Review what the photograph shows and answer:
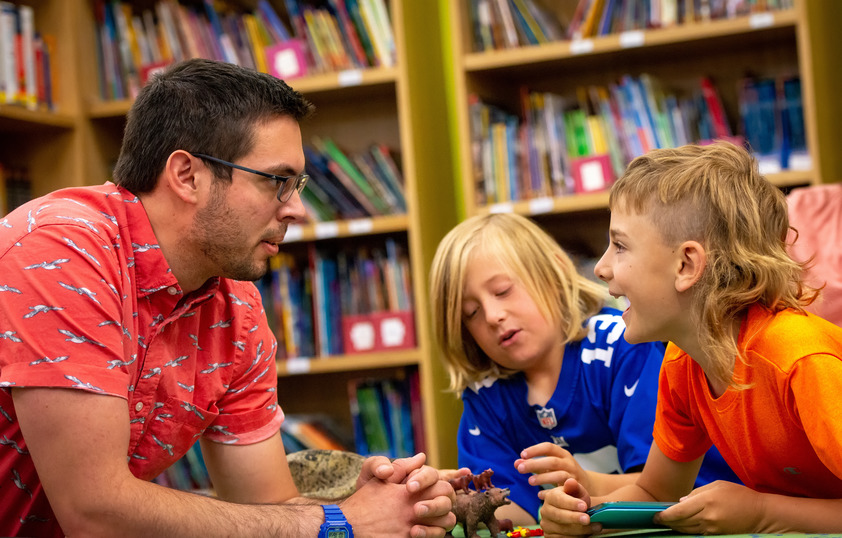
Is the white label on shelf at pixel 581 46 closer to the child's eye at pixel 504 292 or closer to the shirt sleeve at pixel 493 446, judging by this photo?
the child's eye at pixel 504 292

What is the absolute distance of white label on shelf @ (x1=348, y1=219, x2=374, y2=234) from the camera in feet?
9.48

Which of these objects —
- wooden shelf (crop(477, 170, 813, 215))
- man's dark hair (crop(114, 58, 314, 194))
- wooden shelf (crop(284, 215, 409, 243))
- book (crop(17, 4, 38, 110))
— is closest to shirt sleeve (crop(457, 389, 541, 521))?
man's dark hair (crop(114, 58, 314, 194))

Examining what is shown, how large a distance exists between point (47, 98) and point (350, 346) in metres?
1.33

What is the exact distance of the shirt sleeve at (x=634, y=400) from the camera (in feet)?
5.01

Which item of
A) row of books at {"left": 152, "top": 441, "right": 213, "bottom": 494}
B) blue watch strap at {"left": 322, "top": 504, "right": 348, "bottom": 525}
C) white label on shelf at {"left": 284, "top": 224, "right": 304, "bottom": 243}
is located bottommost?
row of books at {"left": 152, "top": 441, "right": 213, "bottom": 494}

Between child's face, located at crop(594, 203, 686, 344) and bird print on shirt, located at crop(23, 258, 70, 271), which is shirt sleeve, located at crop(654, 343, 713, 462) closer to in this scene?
child's face, located at crop(594, 203, 686, 344)

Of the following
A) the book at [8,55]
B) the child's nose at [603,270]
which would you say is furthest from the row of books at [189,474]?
the child's nose at [603,270]

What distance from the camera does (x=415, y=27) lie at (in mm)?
3059

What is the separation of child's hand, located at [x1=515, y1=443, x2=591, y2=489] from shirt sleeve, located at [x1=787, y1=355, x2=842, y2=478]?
0.38 meters

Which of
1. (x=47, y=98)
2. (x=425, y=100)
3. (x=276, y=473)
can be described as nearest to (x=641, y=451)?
(x=276, y=473)

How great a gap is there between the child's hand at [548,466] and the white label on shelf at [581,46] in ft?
5.47

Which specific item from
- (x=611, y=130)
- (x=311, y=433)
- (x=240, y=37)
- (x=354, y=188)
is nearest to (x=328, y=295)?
(x=354, y=188)

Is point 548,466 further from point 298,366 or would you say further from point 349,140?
point 349,140

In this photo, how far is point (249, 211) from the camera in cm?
142
